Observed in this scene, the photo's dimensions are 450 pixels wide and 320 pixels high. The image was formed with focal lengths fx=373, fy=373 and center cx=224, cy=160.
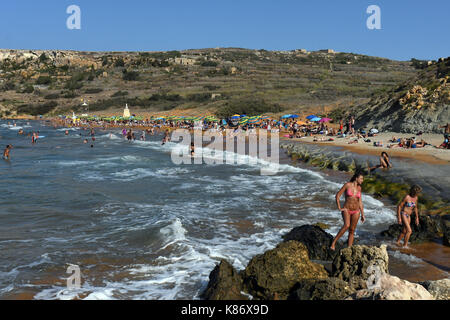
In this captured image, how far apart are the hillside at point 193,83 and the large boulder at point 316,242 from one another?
4031cm

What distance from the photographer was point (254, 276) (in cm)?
606

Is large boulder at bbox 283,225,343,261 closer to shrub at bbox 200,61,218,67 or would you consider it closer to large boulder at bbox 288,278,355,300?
large boulder at bbox 288,278,355,300

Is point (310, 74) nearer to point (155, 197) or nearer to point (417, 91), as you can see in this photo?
point (417, 91)

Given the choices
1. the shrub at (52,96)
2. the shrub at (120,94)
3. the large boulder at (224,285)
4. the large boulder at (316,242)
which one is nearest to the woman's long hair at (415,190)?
the large boulder at (316,242)

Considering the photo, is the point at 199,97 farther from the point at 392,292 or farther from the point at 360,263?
the point at 392,292

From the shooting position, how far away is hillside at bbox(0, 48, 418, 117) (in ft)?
196

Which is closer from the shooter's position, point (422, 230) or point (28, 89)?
point (422, 230)

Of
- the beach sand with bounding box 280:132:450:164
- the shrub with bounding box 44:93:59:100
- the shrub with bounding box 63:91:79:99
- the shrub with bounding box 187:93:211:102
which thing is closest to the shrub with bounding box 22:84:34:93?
the shrub with bounding box 44:93:59:100

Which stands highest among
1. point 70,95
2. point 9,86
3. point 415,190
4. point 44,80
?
point 44,80

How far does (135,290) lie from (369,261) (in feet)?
12.8

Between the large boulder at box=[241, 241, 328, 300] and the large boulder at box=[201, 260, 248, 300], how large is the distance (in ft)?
0.75

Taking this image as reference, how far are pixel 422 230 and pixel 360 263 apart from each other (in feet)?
12.0

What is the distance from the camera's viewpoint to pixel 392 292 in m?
4.19

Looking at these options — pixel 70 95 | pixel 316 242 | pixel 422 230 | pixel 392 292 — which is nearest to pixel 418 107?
pixel 422 230
